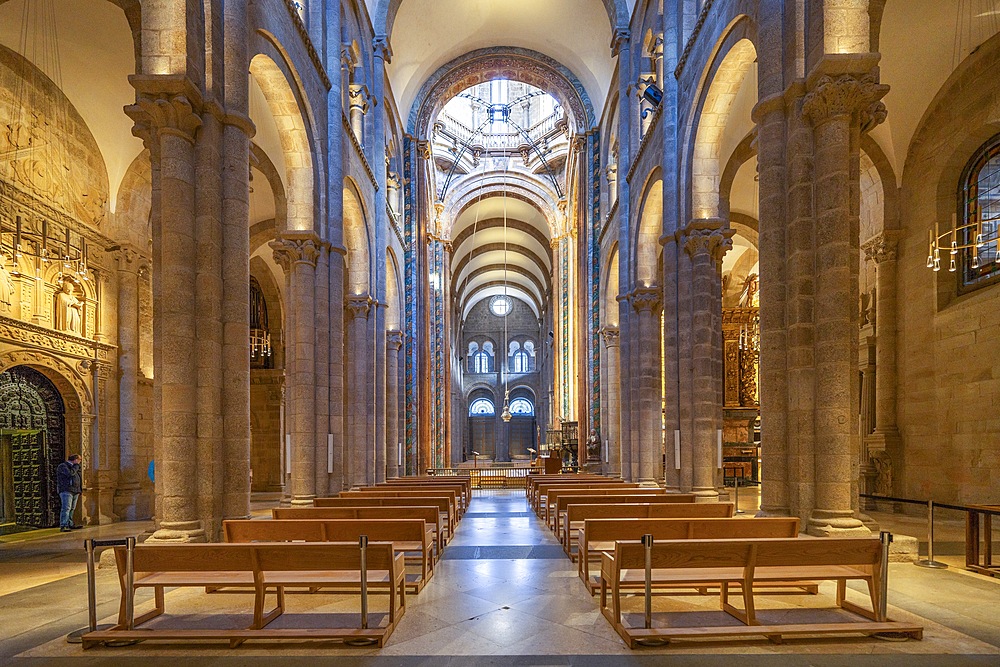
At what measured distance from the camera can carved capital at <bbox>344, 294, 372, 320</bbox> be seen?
2048 centimetres

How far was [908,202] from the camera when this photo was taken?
15.7 m

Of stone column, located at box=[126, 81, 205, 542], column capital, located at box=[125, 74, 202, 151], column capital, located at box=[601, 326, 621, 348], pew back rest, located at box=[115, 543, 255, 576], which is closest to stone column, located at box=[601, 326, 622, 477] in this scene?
column capital, located at box=[601, 326, 621, 348]

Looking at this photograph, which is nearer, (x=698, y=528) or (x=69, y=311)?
(x=698, y=528)

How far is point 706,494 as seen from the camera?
46.8ft

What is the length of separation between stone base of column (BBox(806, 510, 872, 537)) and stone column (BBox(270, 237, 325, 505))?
372 inches

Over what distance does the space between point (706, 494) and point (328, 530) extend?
8.93 m

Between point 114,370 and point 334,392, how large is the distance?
4808mm

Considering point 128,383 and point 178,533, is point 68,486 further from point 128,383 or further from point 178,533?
point 178,533

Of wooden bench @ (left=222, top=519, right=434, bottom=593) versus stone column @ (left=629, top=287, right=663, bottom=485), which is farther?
stone column @ (left=629, top=287, right=663, bottom=485)

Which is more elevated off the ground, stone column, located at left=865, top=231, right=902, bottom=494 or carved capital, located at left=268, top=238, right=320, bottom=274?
carved capital, located at left=268, top=238, right=320, bottom=274

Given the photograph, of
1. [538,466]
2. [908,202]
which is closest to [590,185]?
[538,466]

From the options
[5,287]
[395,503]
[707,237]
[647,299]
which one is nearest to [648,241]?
[647,299]

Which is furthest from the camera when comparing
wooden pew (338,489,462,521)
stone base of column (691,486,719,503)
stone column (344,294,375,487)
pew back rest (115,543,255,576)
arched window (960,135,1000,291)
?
stone column (344,294,375,487)

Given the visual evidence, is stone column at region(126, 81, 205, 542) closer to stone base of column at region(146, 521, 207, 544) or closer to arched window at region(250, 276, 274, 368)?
stone base of column at region(146, 521, 207, 544)
